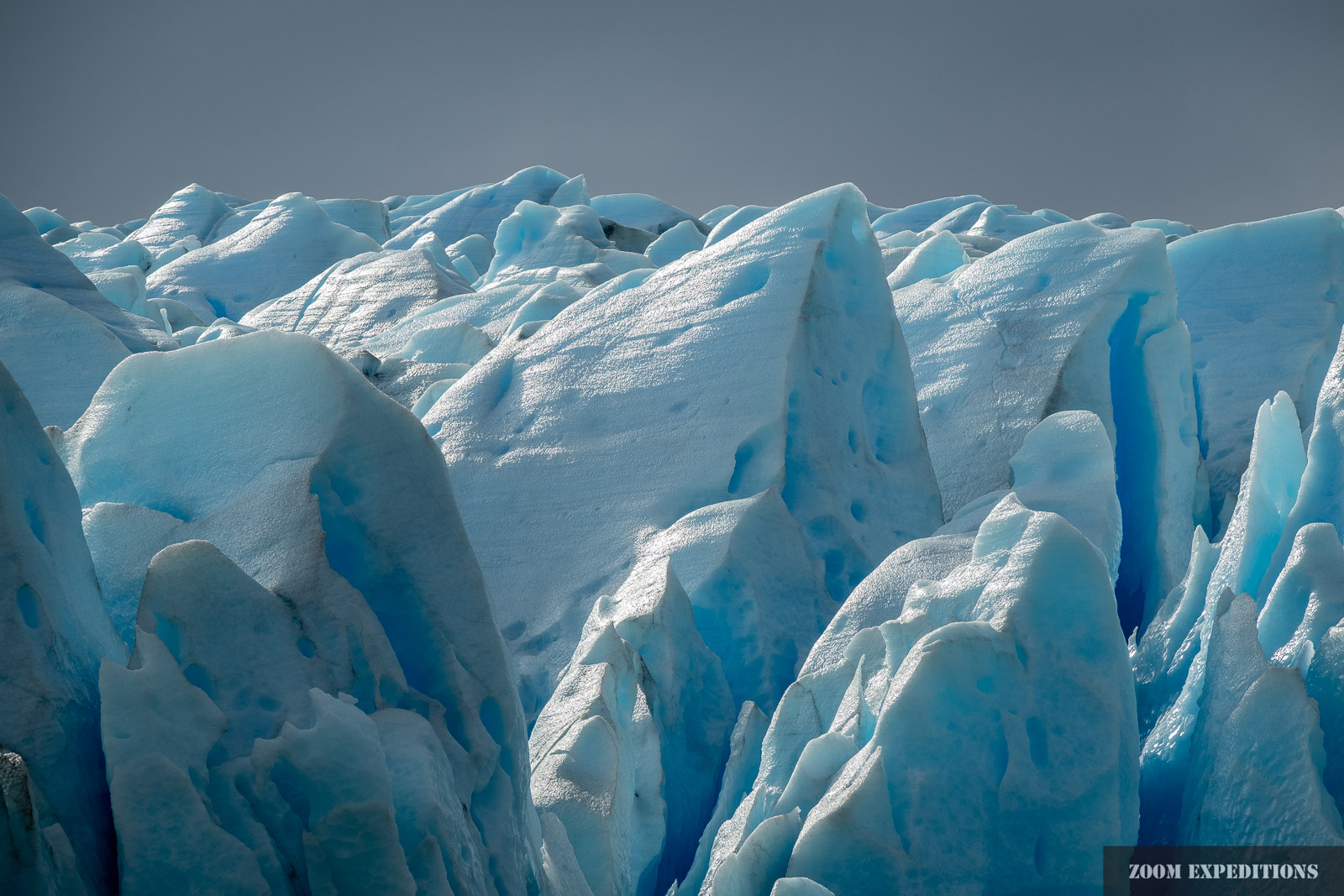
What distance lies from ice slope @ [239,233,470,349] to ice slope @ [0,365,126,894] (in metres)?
7.91

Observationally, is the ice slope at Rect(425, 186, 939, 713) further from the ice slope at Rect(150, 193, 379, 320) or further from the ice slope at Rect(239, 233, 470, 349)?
the ice slope at Rect(150, 193, 379, 320)

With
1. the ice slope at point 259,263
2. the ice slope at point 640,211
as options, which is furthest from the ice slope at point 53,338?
the ice slope at point 640,211

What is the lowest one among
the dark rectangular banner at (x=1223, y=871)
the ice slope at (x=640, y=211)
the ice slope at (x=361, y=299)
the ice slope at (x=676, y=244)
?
the ice slope at (x=640, y=211)

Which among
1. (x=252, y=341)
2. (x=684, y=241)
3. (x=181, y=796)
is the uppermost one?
(x=252, y=341)

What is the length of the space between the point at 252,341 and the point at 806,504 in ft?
10.0

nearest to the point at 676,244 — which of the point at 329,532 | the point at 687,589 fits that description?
the point at 687,589

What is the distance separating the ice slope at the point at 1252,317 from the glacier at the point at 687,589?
5 cm

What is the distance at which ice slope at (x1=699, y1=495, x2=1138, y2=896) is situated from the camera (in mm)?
3480

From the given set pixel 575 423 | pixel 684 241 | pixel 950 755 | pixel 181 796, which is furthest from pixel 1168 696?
pixel 684 241

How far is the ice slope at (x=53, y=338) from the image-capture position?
666 centimetres

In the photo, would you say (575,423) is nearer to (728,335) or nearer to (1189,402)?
(728,335)

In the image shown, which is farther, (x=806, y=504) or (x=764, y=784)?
(x=806, y=504)

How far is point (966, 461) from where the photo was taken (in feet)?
23.2

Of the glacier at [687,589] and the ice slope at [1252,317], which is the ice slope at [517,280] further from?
the ice slope at [1252,317]
